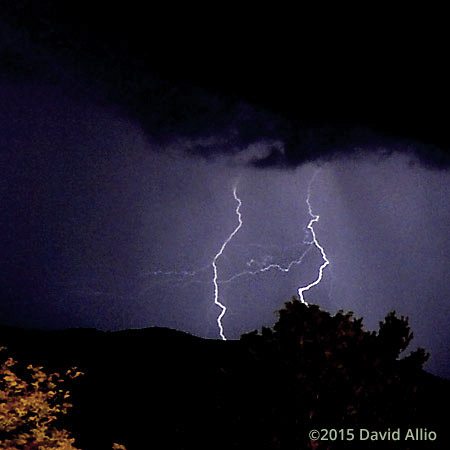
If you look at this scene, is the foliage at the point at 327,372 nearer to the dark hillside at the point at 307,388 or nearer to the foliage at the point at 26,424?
the dark hillside at the point at 307,388

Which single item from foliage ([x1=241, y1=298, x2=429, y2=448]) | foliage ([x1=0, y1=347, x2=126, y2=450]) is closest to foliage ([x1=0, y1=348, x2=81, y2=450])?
foliage ([x1=0, y1=347, x2=126, y2=450])

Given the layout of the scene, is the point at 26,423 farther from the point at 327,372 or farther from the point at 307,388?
the point at 327,372

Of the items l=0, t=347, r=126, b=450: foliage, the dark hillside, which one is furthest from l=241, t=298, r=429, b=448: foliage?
l=0, t=347, r=126, b=450: foliage

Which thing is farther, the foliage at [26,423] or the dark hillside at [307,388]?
the foliage at [26,423]

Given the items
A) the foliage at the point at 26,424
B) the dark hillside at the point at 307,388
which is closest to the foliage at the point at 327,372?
the dark hillside at the point at 307,388

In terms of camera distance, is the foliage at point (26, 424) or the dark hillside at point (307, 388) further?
the foliage at point (26, 424)

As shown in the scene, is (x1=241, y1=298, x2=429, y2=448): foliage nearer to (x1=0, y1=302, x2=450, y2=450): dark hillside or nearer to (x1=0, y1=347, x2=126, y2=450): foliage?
(x1=0, y1=302, x2=450, y2=450): dark hillside

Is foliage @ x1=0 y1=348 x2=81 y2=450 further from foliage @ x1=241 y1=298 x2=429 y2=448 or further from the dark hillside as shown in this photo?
foliage @ x1=241 y1=298 x2=429 y2=448

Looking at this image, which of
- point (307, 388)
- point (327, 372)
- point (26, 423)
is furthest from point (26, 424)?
point (327, 372)

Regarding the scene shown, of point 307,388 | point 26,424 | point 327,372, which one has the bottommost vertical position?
point 26,424

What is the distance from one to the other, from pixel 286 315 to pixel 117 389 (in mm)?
17178

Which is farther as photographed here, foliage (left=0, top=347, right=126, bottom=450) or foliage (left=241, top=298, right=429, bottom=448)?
foliage (left=0, top=347, right=126, bottom=450)

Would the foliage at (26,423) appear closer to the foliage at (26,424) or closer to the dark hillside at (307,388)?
the foliage at (26,424)

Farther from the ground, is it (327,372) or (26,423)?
Result: (327,372)
